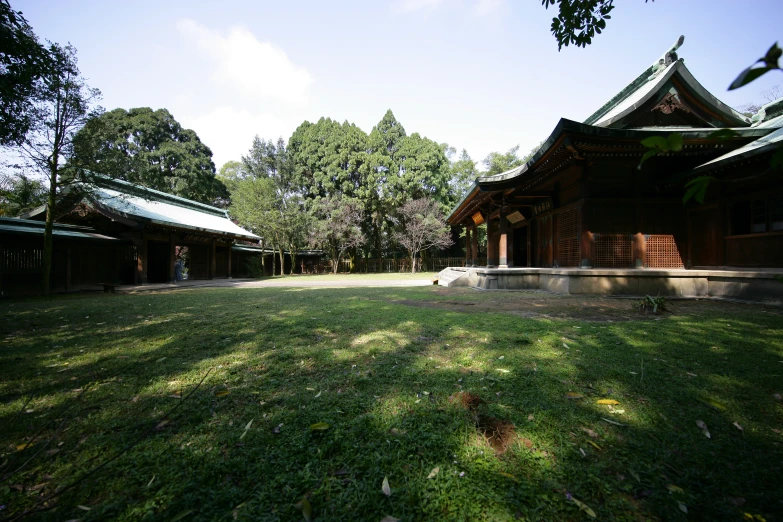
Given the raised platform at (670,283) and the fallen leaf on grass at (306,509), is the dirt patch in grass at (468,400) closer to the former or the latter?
the fallen leaf on grass at (306,509)

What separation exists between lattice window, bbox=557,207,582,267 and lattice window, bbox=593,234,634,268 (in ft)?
1.55

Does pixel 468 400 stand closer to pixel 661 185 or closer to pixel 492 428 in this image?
pixel 492 428

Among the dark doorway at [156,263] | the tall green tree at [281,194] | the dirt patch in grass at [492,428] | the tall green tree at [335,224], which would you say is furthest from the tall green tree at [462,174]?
the dirt patch in grass at [492,428]

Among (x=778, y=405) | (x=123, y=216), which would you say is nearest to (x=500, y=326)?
(x=778, y=405)

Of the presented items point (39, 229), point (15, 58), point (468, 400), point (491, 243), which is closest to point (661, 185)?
point (491, 243)

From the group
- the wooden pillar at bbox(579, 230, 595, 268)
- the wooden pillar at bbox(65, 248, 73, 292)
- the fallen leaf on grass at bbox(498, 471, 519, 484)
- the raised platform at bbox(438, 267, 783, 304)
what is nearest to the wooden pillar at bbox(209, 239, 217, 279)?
the wooden pillar at bbox(65, 248, 73, 292)

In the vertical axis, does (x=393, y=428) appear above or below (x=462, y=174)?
below

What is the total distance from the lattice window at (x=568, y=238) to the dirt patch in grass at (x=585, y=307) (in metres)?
1.99

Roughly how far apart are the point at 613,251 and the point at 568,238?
1194mm

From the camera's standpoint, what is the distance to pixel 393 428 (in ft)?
6.33

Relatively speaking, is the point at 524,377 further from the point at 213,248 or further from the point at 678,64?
the point at 213,248

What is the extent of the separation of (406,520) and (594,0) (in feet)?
16.9

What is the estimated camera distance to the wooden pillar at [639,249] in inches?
326

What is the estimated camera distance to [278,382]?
259cm
